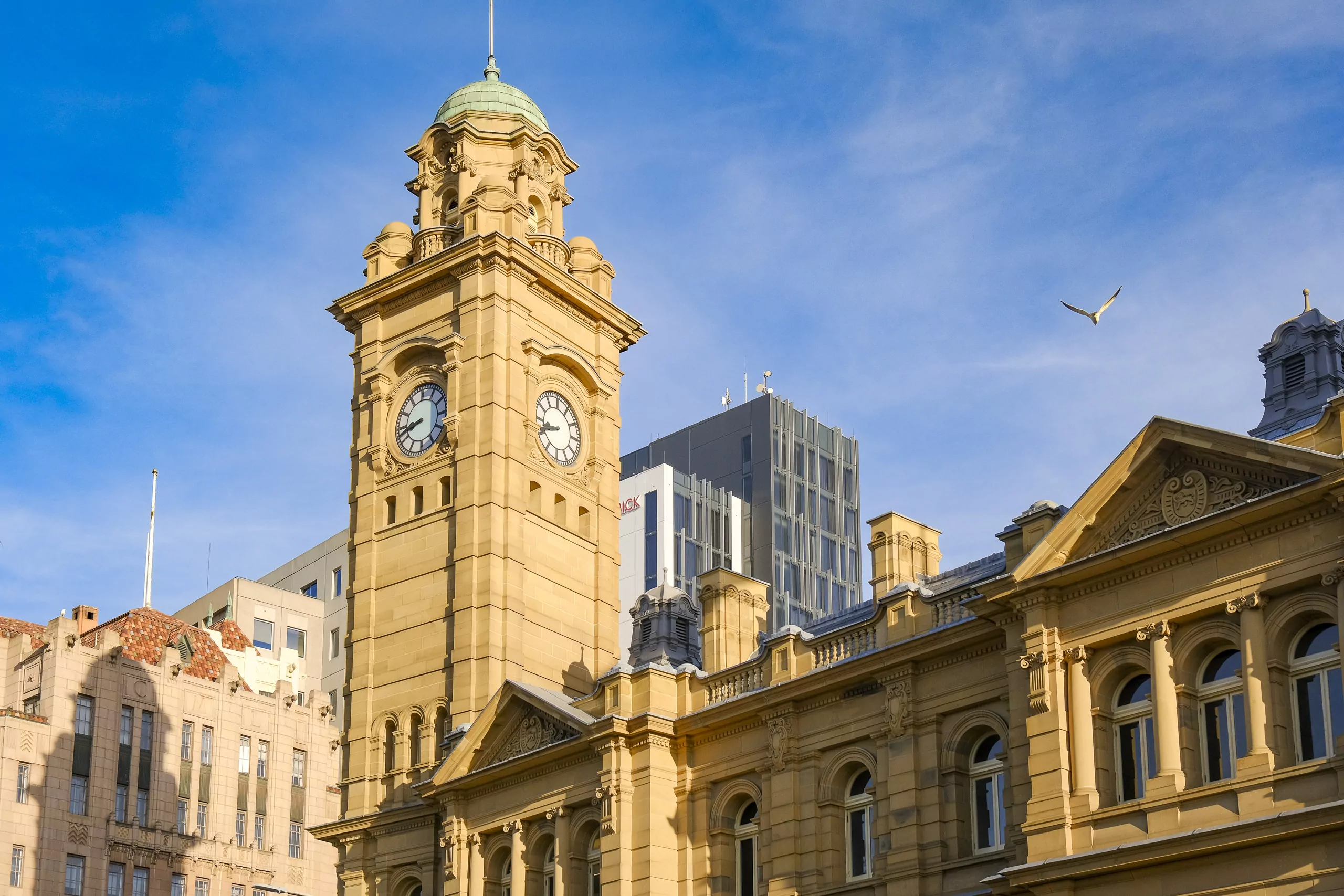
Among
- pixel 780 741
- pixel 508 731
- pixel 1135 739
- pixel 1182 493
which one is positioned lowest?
pixel 1135 739

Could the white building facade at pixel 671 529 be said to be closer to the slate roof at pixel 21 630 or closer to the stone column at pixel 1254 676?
the slate roof at pixel 21 630

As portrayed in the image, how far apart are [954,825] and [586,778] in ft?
34.4

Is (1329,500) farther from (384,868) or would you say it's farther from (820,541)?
(820,541)

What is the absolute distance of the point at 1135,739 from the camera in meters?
36.6

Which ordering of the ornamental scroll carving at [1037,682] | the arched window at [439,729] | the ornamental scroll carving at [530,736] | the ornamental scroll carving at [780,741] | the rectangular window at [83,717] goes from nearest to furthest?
1. the ornamental scroll carving at [1037,682]
2. the ornamental scroll carving at [780,741]
3. the ornamental scroll carving at [530,736]
4. the arched window at [439,729]
5. the rectangular window at [83,717]

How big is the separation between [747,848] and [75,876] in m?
43.9

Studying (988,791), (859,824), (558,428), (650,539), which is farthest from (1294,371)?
(650,539)

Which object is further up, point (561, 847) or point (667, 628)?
point (667, 628)

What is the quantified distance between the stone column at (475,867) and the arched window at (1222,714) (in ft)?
66.9

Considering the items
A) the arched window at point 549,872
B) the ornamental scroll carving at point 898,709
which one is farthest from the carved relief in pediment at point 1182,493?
the arched window at point 549,872

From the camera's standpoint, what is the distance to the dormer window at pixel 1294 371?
40406mm

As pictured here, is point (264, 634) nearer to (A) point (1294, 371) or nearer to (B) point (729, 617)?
(B) point (729, 617)

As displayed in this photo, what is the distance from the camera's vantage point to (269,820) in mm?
88750

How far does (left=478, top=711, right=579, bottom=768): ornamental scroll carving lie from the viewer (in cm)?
4862
